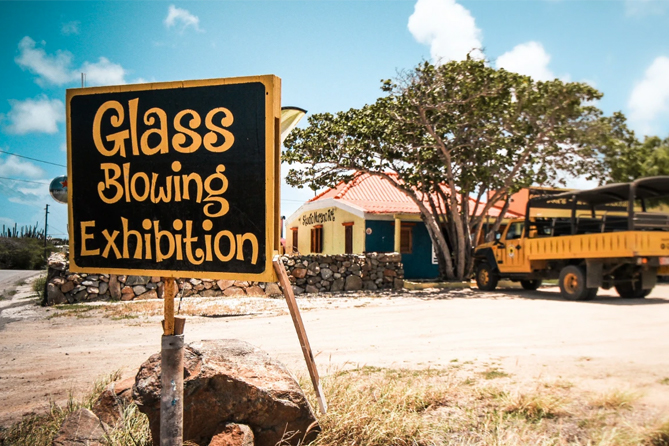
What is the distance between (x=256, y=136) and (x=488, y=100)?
601 inches

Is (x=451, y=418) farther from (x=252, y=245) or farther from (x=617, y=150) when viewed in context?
(x=617, y=150)

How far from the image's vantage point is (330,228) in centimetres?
2431

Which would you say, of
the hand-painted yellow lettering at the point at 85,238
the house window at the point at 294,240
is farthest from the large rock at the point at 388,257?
the hand-painted yellow lettering at the point at 85,238

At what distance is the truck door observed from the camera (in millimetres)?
14203

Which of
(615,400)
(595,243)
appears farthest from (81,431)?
(595,243)

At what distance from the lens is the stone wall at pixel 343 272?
613 inches

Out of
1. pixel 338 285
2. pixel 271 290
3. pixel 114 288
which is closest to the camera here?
pixel 114 288

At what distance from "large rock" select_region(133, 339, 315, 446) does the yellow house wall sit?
18.0 metres

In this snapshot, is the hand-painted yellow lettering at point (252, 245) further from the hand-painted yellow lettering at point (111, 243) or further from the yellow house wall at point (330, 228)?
the yellow house wall at point (330, 228)

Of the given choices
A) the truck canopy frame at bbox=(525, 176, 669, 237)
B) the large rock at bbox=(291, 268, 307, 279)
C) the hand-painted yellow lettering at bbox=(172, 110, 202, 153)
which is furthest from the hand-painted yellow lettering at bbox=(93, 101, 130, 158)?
the large rock at bbox=(291, 268, 307, 279)

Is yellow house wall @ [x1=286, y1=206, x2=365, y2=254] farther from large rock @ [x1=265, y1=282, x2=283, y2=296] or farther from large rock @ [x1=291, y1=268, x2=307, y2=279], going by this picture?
large rock @ [x1=265, y1=282, x2=283, y2=296]

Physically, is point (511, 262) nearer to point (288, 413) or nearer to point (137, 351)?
point (137, 351)

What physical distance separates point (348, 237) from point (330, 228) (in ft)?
6.17

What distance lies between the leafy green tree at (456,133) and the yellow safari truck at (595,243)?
107 inches
